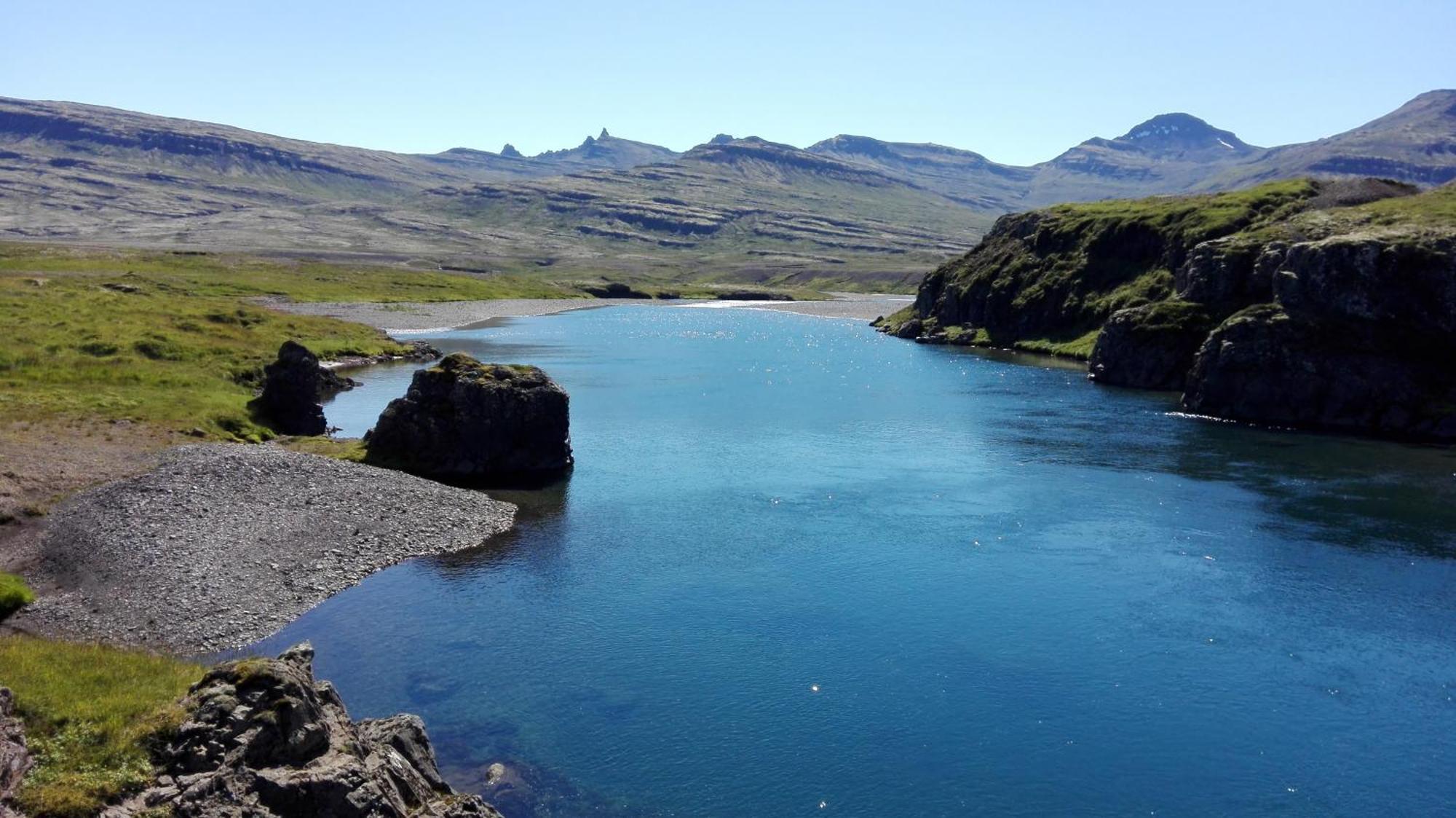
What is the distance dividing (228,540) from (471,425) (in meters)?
22.7

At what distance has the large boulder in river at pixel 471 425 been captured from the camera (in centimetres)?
7094

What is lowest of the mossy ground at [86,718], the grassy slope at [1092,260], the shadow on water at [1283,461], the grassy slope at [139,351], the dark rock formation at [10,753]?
the grassy slope at [139,351]

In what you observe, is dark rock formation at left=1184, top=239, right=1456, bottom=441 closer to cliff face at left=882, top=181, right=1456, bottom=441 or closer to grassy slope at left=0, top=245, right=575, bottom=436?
cliff face at left=882, top=181, right=1456, bottom=441

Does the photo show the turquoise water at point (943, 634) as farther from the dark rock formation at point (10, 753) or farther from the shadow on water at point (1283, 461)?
the dark rock formation at point (10, 753)

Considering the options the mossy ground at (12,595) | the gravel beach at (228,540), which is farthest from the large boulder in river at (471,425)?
the mossy ground at (12,595)

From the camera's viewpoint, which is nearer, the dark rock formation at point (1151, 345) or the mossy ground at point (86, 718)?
the mossy ground at point (86, 718)

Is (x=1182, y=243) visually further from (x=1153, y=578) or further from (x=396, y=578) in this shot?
(x=396, y=578)

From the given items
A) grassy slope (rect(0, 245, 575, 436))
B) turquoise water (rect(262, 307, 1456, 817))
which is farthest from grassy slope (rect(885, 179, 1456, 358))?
grassy slope (rect(0, 245, 575, 436))

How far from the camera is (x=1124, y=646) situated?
4481 cm

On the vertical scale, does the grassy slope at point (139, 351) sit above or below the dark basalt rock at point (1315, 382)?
below

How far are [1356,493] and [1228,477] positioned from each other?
826 centimetres

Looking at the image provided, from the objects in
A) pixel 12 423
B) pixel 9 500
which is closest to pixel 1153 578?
pixel 9 500

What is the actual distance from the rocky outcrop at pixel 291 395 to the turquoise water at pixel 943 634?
16.1 ft

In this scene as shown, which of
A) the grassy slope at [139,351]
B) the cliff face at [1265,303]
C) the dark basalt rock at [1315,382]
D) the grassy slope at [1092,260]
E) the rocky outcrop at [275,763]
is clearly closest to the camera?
the rocky outcrop at [275,763]
